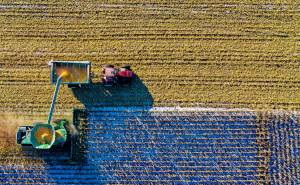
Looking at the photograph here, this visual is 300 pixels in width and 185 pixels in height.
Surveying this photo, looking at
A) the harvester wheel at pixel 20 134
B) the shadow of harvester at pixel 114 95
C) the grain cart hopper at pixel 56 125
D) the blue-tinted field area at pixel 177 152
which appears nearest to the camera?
the grain cart hopper at pixel 56 125

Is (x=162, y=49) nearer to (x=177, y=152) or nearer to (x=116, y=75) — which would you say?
(x=116, y=75)

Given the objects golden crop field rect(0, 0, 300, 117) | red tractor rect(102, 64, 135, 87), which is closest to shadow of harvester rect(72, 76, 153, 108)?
golden crop field rect(0, 0, 300, 117)

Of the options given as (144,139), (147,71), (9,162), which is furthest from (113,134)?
(9,162)

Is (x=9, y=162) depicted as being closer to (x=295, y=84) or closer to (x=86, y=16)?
(x=86, y=16)

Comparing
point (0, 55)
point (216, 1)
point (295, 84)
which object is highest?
point (216, 1)

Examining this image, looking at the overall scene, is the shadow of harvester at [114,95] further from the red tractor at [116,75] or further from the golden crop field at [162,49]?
the red tractor at [116,75]

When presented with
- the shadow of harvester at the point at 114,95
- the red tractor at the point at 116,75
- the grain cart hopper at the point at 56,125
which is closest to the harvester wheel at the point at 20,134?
the grain cart hopper at the point at 56,125

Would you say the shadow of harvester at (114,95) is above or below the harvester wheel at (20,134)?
above
